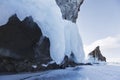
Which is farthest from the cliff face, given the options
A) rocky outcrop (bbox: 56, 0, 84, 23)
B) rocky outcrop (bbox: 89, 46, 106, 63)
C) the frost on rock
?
rocky outcrop (bbox: 89, 46, 106, 63)

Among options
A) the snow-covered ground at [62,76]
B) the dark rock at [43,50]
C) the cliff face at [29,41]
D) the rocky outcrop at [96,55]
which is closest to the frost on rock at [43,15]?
the cliff face at [29,41]

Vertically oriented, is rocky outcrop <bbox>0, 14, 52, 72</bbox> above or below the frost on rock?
below

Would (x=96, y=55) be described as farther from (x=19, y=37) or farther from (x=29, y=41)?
(x=19, y=37)

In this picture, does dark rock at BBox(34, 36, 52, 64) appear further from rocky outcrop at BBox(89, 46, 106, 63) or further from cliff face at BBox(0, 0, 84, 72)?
rocky outcrop at BBox(89, 46, 106, 63)

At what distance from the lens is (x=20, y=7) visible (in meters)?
14.2

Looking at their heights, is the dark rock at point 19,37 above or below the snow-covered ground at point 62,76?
above

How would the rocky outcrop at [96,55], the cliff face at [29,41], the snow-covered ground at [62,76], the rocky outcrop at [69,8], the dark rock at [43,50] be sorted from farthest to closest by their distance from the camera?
the rocky outcrop at [96,55], the rocky outcrop at [69,8], the dark rock at [43,50], the cliff face at [29,41], the snow-covered ground at [62,76]

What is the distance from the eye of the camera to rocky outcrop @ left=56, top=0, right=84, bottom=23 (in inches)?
1510

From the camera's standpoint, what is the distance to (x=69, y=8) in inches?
1545

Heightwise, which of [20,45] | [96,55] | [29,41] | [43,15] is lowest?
[20,45]

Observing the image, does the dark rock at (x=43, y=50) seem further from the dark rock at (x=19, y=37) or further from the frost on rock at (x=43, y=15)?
the dark rock at (x=19, y=37)

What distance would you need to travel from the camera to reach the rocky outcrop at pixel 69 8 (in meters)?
38.3


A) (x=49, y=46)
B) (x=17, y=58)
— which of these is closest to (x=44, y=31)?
(x=49, y=46)

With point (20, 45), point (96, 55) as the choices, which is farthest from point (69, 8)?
point (20, 45)
